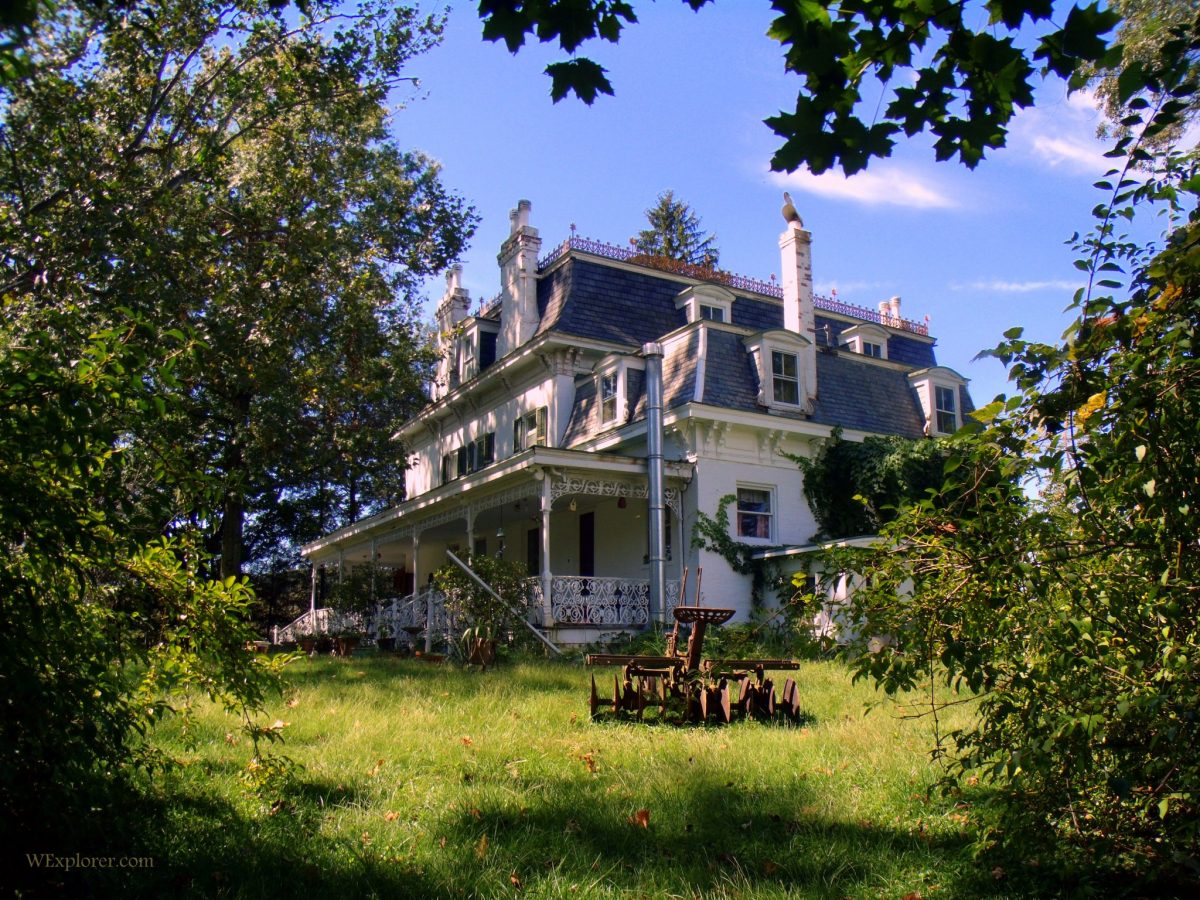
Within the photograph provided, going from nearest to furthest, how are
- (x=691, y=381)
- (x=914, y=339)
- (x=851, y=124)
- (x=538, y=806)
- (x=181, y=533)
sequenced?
(x=851, y=124) → (x=181, y=533) → (x=538, y=806) → (x=691, y=381) → (x=914, y=339)

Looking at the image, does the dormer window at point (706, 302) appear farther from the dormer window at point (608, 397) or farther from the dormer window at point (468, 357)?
the dormer window at point (468, 357)

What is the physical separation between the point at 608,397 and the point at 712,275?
6530 millimetres

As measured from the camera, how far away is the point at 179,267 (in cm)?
1559

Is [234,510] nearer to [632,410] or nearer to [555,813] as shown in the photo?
[632,410]

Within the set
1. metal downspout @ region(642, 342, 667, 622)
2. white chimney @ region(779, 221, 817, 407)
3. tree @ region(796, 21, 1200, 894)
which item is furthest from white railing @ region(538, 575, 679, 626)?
tree @ region(796, 21, 1200, 894)

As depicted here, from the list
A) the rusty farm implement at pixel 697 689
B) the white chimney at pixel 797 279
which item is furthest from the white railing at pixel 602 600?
the rusty farm implement at pixel 697 689

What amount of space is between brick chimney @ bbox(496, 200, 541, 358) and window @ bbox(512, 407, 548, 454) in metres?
1.78

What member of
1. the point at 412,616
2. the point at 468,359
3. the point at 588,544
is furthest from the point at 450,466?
the point at 412,616

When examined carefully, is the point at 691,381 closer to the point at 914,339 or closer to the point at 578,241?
the point at 578,241

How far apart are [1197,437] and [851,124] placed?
197 cm

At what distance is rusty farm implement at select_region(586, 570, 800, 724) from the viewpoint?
8.63 meters

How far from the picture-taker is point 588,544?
21891 millimetres

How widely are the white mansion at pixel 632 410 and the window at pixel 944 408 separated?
35 mm

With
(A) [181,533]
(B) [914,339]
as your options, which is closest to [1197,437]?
(A) [181,533]
